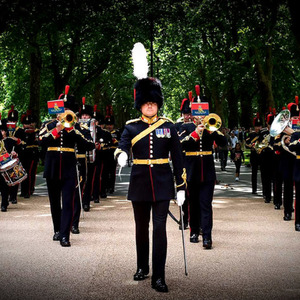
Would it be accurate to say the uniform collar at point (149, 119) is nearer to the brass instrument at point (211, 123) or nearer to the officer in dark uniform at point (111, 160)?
the brass instrument at point (211, 123)

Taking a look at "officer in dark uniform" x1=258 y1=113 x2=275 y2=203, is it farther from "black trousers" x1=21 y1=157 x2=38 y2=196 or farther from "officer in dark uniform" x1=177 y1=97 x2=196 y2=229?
"black trousers" x1=21 y1=157 x2=38 y2=196

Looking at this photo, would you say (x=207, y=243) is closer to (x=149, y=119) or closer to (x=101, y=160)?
(x=149, y=119)

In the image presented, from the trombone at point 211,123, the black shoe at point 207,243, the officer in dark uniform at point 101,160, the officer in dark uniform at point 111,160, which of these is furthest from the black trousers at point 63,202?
the officer in dark uniform at point 111,160

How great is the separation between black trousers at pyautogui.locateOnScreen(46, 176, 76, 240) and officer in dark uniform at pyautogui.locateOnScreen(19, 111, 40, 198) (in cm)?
654

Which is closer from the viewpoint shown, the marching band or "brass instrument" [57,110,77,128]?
the marching band

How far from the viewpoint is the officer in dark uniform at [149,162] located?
626 cm

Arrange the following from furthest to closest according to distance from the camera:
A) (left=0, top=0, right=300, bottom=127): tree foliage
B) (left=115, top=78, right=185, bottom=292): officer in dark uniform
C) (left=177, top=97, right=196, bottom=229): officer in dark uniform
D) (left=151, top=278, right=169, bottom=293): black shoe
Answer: (left=0, top=0, right=300, bottom=127): tree foliage, (left=177, top=97, right=196, bottom=229): officer in dark uniform, (left=115, top=78, right=185, bottom=292): officer in dark uniform, (left=151, top=278, right=169, bottom=293): black shoe

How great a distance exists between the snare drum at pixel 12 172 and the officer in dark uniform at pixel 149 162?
6.59 metres

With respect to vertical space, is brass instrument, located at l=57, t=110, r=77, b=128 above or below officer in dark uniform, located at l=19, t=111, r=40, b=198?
above

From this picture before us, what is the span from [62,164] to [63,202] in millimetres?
558

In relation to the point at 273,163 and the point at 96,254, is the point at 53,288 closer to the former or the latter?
the point at 96,254

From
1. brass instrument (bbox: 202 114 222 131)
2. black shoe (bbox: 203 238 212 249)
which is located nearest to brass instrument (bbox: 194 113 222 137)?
brass instrument (bbox: 202 114 222 131)

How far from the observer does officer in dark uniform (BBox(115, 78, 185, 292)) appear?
20.5 ft

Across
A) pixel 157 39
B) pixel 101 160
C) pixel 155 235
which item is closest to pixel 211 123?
pixel 155 235
